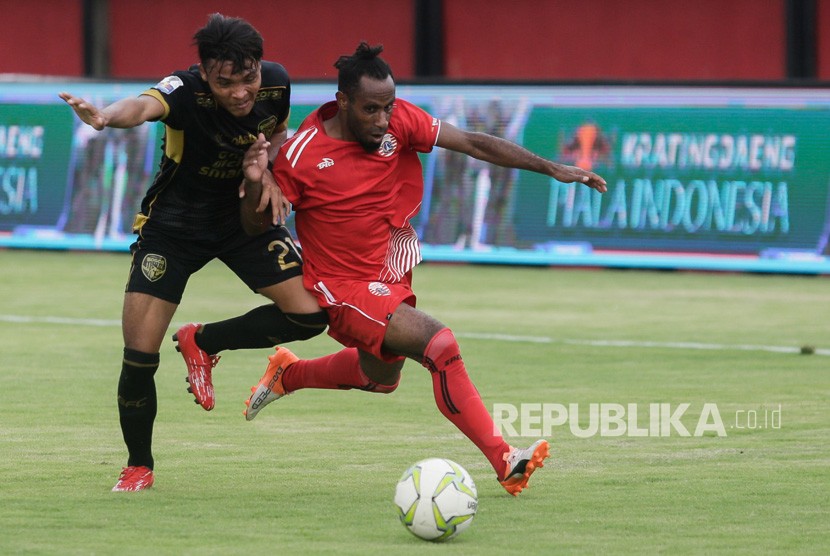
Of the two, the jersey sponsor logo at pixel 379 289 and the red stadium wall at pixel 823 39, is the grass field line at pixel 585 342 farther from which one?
the red stadium wall at pixel 823 39

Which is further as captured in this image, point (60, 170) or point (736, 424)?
point (60, 170)

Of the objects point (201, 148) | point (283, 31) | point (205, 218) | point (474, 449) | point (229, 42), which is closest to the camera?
point (229, 42)

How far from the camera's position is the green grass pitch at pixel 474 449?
20.6ft

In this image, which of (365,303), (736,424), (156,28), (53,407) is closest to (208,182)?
(365,303)

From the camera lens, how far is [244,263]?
7.67m

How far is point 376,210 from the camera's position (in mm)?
7469

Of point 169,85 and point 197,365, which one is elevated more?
point 169,85

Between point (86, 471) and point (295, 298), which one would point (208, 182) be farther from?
point (86, 471)

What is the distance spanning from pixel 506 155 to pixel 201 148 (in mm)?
1430

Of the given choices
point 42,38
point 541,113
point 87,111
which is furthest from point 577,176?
point 42,38

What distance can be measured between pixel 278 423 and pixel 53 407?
1486mm

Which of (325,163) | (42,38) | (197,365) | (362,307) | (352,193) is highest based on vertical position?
(42,38)

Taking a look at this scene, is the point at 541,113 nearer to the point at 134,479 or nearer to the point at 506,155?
the point at 506,155

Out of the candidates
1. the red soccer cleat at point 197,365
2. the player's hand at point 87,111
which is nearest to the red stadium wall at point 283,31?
the red soccer cleat at point 197,365
